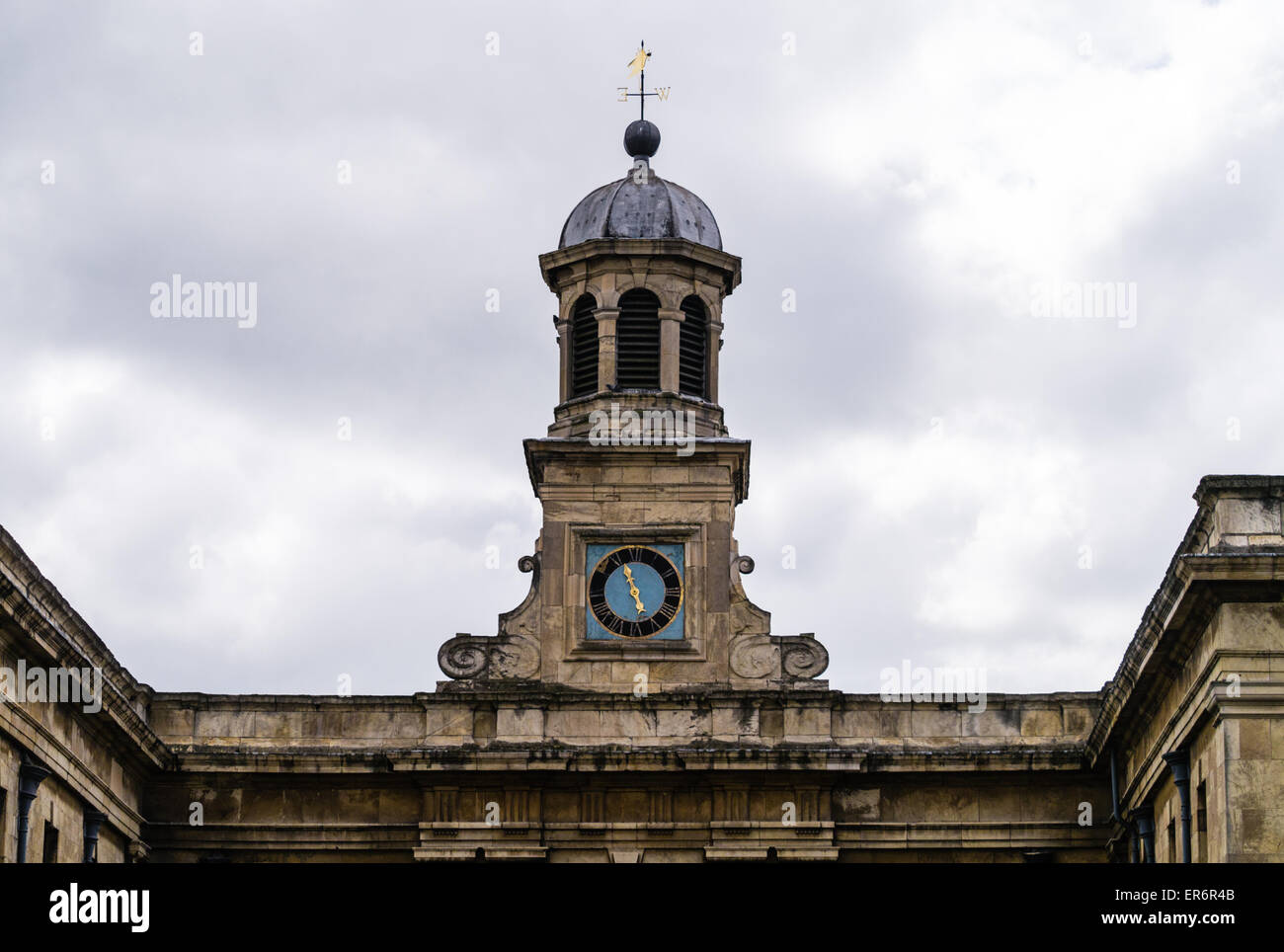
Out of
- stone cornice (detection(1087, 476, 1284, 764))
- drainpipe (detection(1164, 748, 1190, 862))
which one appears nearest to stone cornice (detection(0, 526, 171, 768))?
stone cornice (detection(1087, 476, 1284, 764))

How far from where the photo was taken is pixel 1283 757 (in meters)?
37.6

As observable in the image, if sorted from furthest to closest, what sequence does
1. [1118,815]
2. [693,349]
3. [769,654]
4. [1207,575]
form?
[693,349]
[769,654]
[1118,815]
[1207,575]

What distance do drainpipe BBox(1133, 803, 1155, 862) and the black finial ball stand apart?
17620 millimetres

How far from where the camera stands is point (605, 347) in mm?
54781

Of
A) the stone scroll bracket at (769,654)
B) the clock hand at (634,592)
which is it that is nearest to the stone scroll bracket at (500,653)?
the clock hand at (634,592)

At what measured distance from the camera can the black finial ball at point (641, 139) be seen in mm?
57656

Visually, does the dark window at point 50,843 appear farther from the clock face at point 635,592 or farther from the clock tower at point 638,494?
the clock face at point 635,592

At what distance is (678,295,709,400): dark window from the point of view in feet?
181

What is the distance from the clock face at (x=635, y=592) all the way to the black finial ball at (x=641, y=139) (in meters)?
8.85

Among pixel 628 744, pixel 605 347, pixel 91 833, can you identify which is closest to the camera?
pixel 91 833

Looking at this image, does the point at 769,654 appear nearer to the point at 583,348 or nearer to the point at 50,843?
the point at 583,348

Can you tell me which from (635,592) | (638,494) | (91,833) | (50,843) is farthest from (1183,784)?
(91,833)

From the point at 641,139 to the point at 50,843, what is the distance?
20040mm

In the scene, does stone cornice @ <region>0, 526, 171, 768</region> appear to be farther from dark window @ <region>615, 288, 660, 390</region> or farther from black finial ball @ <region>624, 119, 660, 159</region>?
black finial ball @ <region>624, 119, 660, 159</region>
